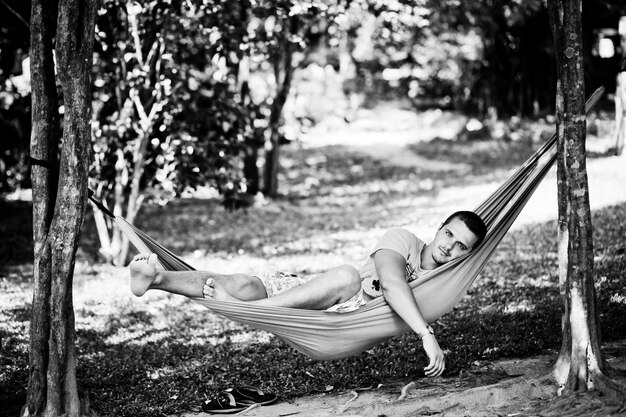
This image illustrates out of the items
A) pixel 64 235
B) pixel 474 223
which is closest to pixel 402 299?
pixel 474 223

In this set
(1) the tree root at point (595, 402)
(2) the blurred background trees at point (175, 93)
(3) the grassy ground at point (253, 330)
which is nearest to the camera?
(1) the tree root at point (595, 402)

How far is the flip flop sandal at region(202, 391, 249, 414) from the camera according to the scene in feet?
11.9

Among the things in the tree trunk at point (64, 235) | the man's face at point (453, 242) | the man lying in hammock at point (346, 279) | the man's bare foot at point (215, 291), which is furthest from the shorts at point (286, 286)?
the tree trunk at point (64, 235)

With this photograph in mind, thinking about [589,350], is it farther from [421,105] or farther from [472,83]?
[421,105]

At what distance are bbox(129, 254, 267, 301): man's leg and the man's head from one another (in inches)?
35.5

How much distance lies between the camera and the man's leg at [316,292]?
3529 millimetres

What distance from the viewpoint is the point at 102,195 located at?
704 cm

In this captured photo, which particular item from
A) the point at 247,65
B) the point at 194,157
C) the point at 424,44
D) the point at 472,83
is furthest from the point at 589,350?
the point at 424,44

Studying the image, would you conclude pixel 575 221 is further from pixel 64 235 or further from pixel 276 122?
pixel 276 122

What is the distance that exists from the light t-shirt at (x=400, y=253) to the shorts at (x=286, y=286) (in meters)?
0.07

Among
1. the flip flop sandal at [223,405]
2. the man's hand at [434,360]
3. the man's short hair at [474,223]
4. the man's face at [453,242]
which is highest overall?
the man's short hair at [474,223]

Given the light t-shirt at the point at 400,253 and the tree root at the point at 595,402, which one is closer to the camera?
the tree root at the point at 595,402

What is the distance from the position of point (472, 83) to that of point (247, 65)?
8.26m

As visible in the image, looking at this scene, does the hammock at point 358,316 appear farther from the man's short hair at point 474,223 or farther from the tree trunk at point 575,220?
the tree trunk at point 575,220
